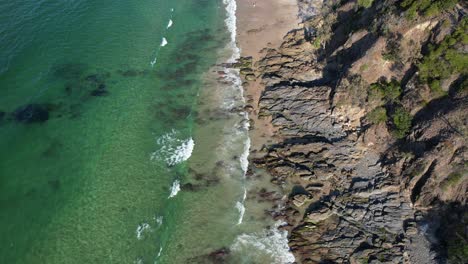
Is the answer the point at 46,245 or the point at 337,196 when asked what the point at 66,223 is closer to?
the point at 46,245

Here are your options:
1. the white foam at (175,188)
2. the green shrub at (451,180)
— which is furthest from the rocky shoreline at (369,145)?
the white foam at (175,188)

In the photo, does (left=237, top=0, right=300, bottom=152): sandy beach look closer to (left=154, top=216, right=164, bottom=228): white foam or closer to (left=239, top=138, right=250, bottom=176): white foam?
(left=239, top=138, right=250, bottom=176): white foam

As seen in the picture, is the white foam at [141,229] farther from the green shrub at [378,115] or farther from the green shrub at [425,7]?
the green shrub at [425,7]


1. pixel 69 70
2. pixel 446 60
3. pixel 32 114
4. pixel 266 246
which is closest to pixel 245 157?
pixel 266 246

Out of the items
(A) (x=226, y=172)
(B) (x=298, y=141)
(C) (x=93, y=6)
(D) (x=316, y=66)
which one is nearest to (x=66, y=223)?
(A) (x=226, y=172)

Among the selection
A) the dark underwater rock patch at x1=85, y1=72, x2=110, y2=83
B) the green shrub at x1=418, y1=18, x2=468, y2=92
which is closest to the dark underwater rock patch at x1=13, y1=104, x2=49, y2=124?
the dark underwater rock patch at x1=85, y1=72, x2=110, y2=83
